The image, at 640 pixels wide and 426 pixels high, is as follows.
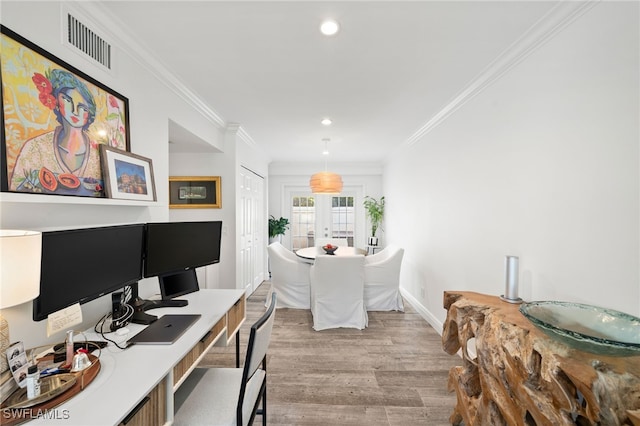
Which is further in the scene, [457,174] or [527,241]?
[457,174]

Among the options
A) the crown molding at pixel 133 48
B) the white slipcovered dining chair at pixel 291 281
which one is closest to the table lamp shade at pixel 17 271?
the crown molding at pixel 133 48

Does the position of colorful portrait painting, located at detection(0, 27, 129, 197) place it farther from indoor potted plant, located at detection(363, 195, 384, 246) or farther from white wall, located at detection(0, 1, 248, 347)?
indoor potted plant, located at detection(363, 195, 384, 246)

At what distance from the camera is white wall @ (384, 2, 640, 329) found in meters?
1.25

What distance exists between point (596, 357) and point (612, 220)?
27.7 inches

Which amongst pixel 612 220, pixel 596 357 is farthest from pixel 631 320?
pixel 612 220

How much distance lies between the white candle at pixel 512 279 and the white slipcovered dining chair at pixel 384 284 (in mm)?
1984

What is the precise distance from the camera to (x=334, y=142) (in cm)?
437

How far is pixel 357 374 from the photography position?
2322 mm

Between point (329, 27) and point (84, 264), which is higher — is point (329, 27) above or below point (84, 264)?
above

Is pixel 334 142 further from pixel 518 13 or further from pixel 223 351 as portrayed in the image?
pixel 223 351

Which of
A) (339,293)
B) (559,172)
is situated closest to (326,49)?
(559,172)

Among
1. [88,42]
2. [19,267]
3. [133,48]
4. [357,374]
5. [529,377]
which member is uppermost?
[133,48]

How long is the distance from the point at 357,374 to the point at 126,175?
2338 mm

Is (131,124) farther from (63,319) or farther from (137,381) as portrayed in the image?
(137,381)
